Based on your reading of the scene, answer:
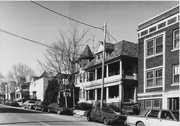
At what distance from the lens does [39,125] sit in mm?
16750

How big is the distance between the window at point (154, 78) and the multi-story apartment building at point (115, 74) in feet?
25.6

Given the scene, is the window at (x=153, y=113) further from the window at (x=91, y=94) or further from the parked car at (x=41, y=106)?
the window at (x=91, y=94)

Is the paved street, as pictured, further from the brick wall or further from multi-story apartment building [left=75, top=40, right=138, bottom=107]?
multi-story apartment building [left=75, top=40, right=138, bottom=107]

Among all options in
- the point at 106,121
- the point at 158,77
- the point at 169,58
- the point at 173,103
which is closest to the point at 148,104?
the point at 158,77

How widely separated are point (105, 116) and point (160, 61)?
7689mm

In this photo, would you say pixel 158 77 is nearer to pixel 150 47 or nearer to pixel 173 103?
pixel 173 103

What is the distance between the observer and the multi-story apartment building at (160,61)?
22.7 metres

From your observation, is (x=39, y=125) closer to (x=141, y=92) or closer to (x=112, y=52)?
(x=141, y=92)

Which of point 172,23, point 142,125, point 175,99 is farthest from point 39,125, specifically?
point 172,23

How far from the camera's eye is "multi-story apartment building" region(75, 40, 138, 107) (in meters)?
34.2

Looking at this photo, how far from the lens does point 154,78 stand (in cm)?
2506

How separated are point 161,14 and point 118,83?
12355 millimetres

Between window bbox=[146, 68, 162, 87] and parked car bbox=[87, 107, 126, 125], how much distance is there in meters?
5.97

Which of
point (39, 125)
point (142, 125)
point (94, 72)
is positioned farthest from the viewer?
point (94, 72)
